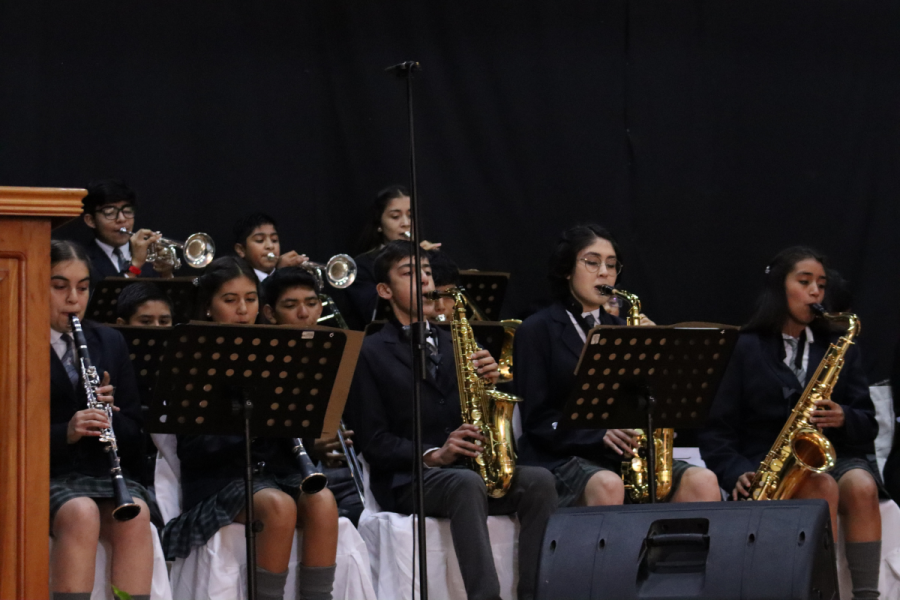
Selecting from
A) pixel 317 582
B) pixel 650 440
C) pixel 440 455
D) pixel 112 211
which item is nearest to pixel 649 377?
pixel 650 440

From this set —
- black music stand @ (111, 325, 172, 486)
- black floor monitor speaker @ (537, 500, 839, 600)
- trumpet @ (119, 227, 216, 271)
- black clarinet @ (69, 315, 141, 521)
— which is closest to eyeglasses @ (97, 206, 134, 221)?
trumpet @ (119, 227, 216, 271)

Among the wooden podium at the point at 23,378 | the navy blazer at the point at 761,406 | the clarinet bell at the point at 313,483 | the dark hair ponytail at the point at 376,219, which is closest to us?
the wooden podium at the point at 23,378

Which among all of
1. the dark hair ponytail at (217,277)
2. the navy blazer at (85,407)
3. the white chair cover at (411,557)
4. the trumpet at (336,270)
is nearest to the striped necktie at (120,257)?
the trumpet at (336,270)

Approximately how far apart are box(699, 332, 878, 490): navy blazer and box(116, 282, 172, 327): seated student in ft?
6.84

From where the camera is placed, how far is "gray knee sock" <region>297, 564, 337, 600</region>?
395 cm

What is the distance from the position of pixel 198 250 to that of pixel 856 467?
3062 mm

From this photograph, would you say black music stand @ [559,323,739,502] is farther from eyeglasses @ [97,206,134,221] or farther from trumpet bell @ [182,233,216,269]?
eyeglasses @ [97,206,134,221]

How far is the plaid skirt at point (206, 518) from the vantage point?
154 inches

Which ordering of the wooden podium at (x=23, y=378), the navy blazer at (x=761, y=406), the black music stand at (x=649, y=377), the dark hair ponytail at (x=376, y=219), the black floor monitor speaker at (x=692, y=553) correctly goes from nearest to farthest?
1. the wooden podium at (x=23, y=378)
2. the black floor monitor speaker at (x=692, y=553)
3. the black music stand at (x=649, y=377)
4. the navy blazer at (x=761, y=406)
5. the dark hair ponytail at (x=376, y=219)

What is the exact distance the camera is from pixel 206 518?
3924 millimetres

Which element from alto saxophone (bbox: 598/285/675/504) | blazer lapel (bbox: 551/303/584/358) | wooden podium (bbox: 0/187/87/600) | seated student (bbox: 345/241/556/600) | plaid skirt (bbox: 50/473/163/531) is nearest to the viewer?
wooden podium (bbox: 0/187/87/600)

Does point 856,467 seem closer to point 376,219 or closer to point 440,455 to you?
point 440,455

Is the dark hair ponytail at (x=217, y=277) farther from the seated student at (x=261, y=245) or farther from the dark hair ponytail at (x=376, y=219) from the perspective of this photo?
the dark hair ponytail at (x=376, y=219)

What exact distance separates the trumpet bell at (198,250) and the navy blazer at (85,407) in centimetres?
181
